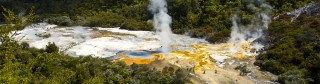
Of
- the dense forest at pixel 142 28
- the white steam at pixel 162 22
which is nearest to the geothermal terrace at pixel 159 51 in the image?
the white steam at pixel 162 22

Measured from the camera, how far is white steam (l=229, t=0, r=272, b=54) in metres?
28.0

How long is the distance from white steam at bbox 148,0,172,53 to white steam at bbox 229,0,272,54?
4.05 metres

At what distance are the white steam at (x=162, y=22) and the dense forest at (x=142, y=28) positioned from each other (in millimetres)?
730

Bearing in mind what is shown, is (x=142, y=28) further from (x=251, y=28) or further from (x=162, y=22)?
(x=251, y=28)

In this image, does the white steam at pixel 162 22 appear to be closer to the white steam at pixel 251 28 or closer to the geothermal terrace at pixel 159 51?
the geothermal terrace at pixel 159 51

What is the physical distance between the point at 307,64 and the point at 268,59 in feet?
7.35

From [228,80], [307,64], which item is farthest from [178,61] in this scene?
[307,64]

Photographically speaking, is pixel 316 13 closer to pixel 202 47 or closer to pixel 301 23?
pixel 301 23

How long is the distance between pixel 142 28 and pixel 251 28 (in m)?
8.74

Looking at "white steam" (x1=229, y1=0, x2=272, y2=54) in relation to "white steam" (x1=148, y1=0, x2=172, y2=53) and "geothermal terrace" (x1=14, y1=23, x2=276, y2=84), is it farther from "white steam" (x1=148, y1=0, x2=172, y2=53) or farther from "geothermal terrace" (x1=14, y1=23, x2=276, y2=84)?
Answer: "white steam" (x1=148, y1=0, x2=172, y2=53)

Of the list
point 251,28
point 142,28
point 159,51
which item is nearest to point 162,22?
point 142,28

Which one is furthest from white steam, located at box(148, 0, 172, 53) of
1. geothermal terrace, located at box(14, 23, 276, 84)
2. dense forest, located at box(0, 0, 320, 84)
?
dense forest, located at box(0, 0, 320, 84)

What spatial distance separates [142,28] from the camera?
35656 millimetres

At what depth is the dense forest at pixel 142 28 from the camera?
10819 mm
